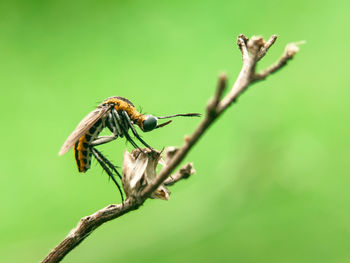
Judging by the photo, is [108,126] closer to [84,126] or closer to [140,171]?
[84,126]

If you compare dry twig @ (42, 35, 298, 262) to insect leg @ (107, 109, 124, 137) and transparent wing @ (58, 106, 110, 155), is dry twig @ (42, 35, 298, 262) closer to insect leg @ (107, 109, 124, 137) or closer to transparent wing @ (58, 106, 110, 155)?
transparent wing @ (58, 106, 110, 155)

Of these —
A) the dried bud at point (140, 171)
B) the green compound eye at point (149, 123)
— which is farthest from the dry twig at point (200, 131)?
the green compound eye at point (149, 123)

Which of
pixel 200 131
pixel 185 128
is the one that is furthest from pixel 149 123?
pixel 185 128

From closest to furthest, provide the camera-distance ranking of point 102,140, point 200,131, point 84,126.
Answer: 1. point 200,131
2. point 84,126
3. point 102,140

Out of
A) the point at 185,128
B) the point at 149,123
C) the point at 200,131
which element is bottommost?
the point at 200,131

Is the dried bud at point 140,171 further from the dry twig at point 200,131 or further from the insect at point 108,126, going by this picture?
the insect at point 108,126

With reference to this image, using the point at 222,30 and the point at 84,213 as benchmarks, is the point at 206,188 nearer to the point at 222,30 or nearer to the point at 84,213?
the point at 84,213

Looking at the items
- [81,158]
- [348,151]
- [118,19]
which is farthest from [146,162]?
[118,19]
